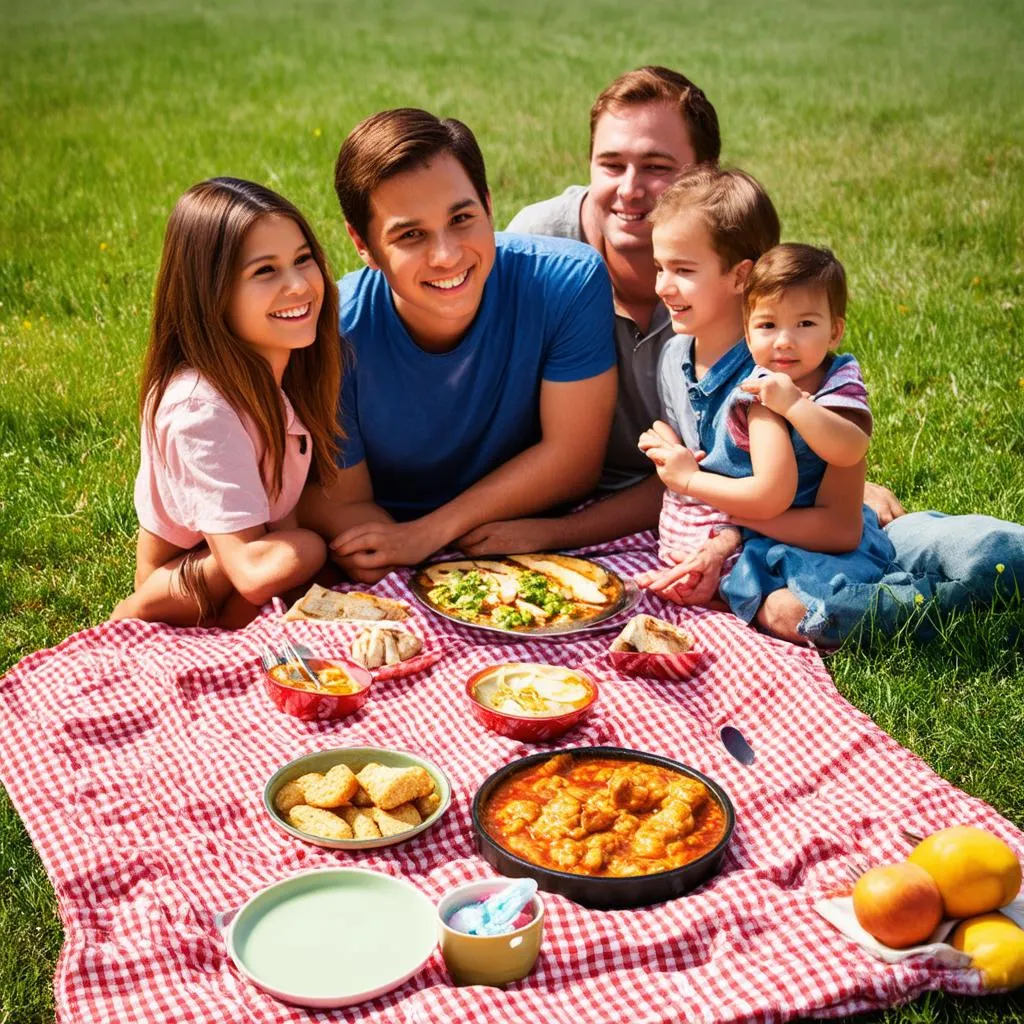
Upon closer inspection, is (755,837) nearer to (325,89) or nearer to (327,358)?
(327,358)

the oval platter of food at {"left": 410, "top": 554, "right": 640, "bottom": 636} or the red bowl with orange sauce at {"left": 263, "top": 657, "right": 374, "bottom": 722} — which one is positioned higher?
the oval platter of food at {"left": 410, "top": 554, "right": 640, "bottom": 636}

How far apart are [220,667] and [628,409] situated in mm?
1850

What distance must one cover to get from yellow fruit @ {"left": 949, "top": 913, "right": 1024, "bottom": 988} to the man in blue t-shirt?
7.55 feet

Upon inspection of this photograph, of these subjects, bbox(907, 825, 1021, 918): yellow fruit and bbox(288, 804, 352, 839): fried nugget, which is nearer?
bbox(907, 825, 1021, 918): yellow fruit

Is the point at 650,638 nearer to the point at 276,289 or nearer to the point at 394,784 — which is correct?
the point at 394,784

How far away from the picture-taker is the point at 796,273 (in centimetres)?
394

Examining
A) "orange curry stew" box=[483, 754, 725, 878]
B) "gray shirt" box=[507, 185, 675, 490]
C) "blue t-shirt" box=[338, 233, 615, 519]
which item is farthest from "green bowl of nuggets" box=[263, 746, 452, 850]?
"gray shirt" box=[507, 185, 675, 490]

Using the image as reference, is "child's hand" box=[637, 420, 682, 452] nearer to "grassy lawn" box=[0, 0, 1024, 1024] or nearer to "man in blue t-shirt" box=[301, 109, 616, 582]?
"man in blue t-shirt" box=[301, 109, 616, 582]

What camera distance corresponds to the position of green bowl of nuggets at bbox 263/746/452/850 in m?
3.21

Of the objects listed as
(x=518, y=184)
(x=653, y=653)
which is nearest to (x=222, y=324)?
(x=653, y=653)

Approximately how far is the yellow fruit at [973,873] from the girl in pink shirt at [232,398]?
2306 millimetres

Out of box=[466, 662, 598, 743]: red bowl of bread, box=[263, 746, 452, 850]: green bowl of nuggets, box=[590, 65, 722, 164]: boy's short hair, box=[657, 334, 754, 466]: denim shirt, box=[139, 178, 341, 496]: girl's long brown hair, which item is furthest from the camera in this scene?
box=[590, 65, 722, 164]: boy's short hair

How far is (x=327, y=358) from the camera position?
447 centimetres

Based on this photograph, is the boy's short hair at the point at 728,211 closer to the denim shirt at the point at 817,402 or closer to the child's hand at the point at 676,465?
the denim shirt at the point at 817,402
